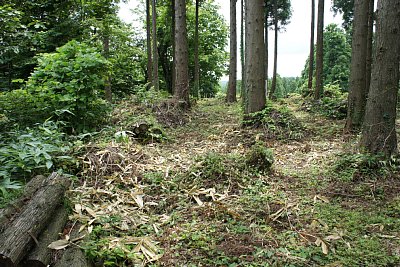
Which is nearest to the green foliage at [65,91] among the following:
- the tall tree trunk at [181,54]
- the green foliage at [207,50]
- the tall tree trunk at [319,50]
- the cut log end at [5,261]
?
the tall tree trunk at [181,54]

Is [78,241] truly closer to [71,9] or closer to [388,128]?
[388,128]

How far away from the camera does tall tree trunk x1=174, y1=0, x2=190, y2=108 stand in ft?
28.8

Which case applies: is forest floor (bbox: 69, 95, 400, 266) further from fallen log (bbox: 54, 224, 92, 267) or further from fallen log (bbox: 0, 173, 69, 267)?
fallen log (bbox: 0, 173, 69, 267)

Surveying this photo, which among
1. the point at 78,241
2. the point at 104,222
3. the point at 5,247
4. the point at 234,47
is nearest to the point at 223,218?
the point at 104,222

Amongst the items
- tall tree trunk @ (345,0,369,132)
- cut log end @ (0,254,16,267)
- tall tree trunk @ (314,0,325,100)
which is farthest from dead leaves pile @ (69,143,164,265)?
tall tree trunk @ (314,0,325,100)

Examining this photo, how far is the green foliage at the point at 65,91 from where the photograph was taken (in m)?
5.09

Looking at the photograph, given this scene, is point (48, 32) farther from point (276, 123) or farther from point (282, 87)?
point (282, 87)

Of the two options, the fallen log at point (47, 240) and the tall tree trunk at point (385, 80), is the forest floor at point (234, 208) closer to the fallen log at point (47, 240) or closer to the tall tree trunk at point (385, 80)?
the fallen log at point (47, 240)

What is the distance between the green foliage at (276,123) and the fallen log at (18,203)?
467 centimetres

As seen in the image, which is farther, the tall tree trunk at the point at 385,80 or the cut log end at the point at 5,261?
the tall tree trunk at the point at 385,80

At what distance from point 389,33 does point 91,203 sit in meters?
4.69

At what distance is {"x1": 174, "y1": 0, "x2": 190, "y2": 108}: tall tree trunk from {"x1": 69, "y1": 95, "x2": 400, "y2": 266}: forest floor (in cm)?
373

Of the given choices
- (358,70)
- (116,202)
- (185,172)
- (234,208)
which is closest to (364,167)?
(234,208)

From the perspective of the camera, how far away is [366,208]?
3.35 meters
